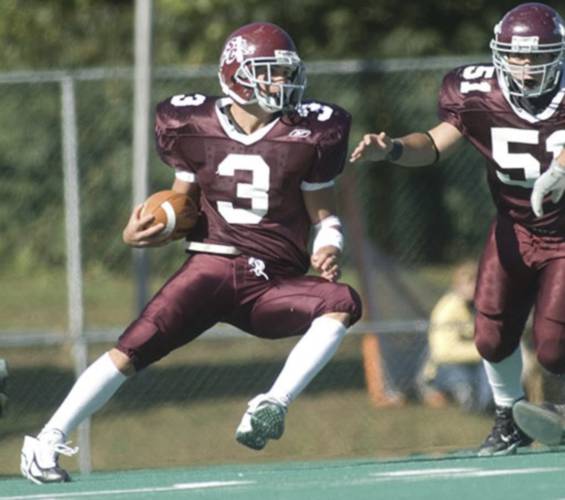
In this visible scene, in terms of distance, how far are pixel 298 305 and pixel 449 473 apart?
2.89ft

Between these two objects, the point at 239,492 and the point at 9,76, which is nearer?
the point at 239,492

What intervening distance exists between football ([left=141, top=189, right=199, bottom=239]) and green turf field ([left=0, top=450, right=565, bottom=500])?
0.91m

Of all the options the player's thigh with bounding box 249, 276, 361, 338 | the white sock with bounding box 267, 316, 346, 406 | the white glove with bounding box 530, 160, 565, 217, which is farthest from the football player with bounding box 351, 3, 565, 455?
the white sock with bounding box 267, 316, 346, 406

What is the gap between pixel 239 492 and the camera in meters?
5.83

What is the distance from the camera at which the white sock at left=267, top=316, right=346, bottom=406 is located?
20.9 feet

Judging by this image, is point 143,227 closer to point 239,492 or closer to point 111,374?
point 111,374

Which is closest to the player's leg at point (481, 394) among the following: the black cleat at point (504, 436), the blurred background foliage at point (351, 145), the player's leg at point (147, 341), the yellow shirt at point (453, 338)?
the yellow shirt at point (453, 338)

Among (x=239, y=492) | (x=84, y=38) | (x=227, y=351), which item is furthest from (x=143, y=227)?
(x=84, y=38)

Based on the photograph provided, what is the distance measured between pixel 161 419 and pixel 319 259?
437 cm

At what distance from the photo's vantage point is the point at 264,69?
659 centimetres

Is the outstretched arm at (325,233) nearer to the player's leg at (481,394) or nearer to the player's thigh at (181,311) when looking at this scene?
the player's thigh at (181,311)

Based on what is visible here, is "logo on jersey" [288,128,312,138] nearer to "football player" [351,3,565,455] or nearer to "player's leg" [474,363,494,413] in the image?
"football player" [351,3,565,455]

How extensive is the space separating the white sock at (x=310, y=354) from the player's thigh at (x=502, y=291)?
729 mm

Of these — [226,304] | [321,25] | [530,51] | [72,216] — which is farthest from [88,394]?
[321,25]
